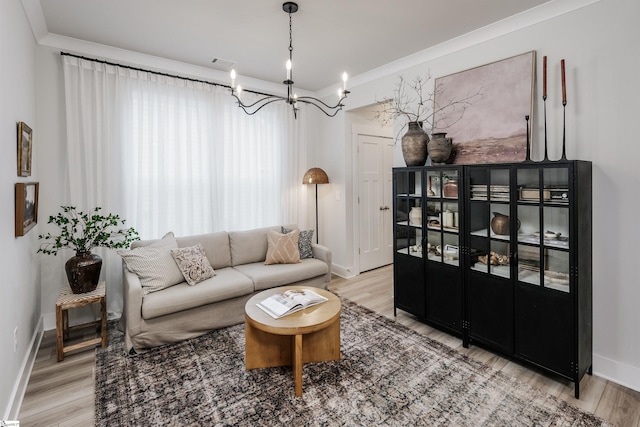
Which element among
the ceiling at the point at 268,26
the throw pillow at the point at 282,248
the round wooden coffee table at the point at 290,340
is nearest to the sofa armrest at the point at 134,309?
the round wooden coffee table at the point at 290,340

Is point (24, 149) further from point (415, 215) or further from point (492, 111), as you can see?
point (492, 111)

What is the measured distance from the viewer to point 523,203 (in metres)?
2.43

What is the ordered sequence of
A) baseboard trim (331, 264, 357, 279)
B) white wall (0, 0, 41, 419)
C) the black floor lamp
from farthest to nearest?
baseboard trim (331, 264, 357, 279), the black floor lamp, white wall (0, 0, 41, 419)

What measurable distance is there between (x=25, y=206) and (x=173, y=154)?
63.6 inches

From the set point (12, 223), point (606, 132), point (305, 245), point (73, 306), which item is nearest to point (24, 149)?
point (12, 223)

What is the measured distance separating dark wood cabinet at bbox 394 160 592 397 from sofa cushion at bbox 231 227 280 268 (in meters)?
1.81

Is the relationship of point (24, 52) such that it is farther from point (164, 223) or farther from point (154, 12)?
point (164, 223)

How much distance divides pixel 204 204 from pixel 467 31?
132 inches

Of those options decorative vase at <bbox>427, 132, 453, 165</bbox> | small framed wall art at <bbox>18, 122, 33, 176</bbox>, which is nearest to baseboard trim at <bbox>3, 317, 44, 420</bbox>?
small framed wall art at <bbox>18, 122, 33, 176</bbox>

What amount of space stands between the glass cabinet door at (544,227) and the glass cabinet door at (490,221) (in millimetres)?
105

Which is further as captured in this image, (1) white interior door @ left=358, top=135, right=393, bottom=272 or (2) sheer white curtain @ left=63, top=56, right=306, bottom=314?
(1) white interior door @ left=358, top=135, right=393, bottom=272

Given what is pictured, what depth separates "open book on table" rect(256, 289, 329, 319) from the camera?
2.39 metres

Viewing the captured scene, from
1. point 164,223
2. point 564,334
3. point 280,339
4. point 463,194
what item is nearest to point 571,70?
point 463,194

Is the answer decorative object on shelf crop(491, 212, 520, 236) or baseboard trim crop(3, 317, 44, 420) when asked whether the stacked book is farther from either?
baseboard trim crop(3, 317, 44, 420)
